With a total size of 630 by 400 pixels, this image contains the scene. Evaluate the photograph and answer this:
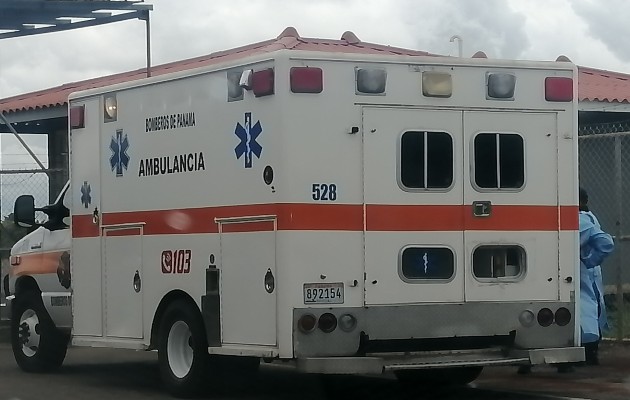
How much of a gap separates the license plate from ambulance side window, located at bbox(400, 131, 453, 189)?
3.19ft

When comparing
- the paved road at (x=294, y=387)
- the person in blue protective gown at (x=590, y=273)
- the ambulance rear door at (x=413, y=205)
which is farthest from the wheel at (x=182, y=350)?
the person in blue protective gown at (x=590, y=273)

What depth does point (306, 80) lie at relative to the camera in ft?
32.4

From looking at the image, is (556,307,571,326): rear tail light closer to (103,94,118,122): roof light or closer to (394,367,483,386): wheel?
(394,367,483,386): wheel

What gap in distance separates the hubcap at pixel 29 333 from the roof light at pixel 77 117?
229 cm

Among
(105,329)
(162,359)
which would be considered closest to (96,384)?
(105,329)

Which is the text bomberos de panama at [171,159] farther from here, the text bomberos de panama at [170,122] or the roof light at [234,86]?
the roof light at [234,86]

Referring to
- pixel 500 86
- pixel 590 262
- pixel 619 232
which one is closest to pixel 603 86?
pixel 619 232

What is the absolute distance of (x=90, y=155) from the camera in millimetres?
12336

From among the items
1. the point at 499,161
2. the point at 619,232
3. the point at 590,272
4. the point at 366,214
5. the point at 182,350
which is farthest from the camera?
the point at 619,232

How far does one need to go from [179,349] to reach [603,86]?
12.6 m

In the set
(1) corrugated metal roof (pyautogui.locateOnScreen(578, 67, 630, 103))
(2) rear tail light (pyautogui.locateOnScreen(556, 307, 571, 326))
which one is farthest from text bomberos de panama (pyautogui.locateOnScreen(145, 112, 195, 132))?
(1) corrugated metal roof (pyautogui.locateOnScreen(578, 67, 630, 103))

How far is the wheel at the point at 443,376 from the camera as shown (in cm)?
1173

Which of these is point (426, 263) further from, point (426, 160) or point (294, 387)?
point (294, 387)

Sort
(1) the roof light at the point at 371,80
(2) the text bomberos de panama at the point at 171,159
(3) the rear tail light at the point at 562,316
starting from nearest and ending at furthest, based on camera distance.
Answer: (1) the roof light at the point at 371,80
(3) the rear tail light at the point at 562,316
(2) the text bomberos de panama at the point at 171,159
